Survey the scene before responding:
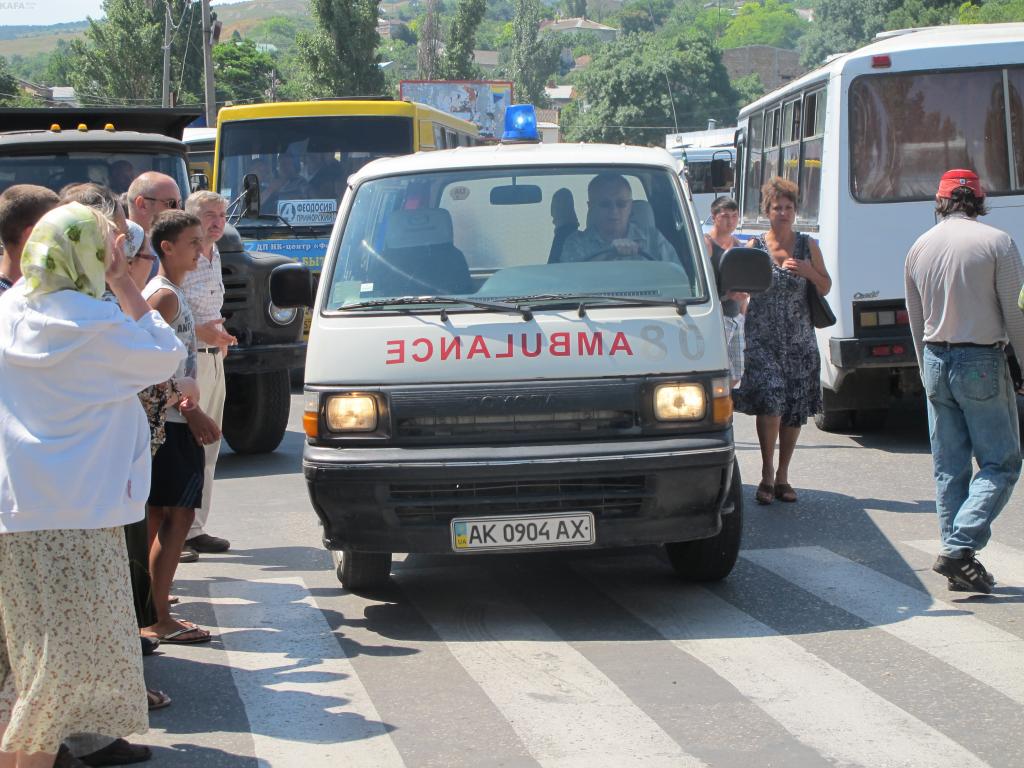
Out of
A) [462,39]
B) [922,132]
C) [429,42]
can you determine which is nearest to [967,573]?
[922,132]

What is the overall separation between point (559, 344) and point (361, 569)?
4.86ft

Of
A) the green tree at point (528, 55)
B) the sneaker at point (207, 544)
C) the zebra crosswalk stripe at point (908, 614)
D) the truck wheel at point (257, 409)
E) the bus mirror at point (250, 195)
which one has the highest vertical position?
the green tree at point (528, 55)

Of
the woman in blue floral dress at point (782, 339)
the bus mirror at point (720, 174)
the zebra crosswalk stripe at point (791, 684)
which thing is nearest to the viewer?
the zebra crosswalk stripe at point (791, 684)

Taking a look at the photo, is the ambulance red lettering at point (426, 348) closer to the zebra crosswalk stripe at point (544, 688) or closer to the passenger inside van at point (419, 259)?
the passenger inside van at point (419, 259)

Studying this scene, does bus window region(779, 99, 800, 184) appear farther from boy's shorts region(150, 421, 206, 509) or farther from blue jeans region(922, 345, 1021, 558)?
boy's shorts region(150, 421, 206, 509)

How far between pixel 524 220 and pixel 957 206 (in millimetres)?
1945

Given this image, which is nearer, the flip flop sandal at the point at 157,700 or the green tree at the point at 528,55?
the flip flop sandal at the point at 157,700

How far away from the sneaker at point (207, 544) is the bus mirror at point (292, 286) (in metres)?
1.56

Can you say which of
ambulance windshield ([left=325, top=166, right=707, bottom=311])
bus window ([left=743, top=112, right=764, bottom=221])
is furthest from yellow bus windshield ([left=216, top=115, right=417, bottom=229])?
ambulance windshield ([left=325, top=166, right=707, bottom=311])

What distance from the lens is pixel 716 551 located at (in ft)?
22.3

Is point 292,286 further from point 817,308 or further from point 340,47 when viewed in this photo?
point 340,47

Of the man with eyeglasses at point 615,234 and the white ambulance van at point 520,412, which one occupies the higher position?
the man with eyeglasses at point 615,234

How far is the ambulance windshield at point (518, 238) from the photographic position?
6.67 m

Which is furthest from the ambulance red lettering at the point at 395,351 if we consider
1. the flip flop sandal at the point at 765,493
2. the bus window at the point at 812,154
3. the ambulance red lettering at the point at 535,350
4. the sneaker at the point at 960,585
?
the bus window at the point at 812,154
